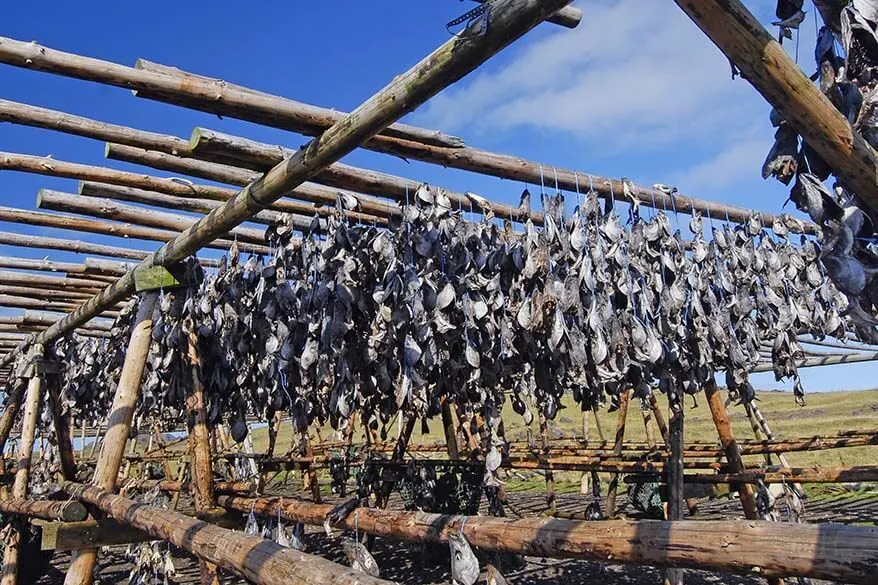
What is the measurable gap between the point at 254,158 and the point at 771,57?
265 centimetres

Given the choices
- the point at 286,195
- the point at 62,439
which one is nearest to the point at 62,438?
the point at 62,439

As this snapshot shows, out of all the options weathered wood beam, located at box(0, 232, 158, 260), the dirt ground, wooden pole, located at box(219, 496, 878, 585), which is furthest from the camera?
the dirt ground

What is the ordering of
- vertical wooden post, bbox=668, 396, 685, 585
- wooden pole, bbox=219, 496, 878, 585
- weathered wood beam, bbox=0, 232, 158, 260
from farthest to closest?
1. vertical wooden post, bbox=668, 396, 685, 585
2. weathered wood beam, bbox=0, 232, 158, 260
3. wooden pole, bbox=219, 496, 878, 585

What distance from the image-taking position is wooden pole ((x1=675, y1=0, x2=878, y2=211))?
1.71 metres

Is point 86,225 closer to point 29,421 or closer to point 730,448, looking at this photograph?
point 29,421

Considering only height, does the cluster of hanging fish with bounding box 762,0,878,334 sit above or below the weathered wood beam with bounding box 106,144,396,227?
below

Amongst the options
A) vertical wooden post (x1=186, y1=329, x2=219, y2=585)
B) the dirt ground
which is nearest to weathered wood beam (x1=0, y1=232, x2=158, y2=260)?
vertical wooden post (x1=186, y1=329, x2=219, y2=585)

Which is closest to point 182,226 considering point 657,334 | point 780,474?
point 657,334

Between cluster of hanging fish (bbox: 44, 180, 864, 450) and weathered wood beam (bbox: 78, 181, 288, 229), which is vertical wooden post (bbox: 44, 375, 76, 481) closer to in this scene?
cluster of hanging fish (bbox: 44, 180, 864, 450)

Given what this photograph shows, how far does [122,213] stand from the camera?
498 centimetres

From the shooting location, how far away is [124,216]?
5.00 metres

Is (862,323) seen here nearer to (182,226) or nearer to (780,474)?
(780,474)

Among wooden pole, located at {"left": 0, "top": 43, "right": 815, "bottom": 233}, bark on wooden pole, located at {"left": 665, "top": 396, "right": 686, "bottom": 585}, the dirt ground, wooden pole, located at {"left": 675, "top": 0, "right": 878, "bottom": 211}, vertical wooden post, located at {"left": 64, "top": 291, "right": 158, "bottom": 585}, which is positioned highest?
wooden pole, located at {"left": 0, "top": 43, "right": 815, "bottom": 233}

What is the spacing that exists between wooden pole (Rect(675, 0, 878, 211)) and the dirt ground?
A: 249 inches
